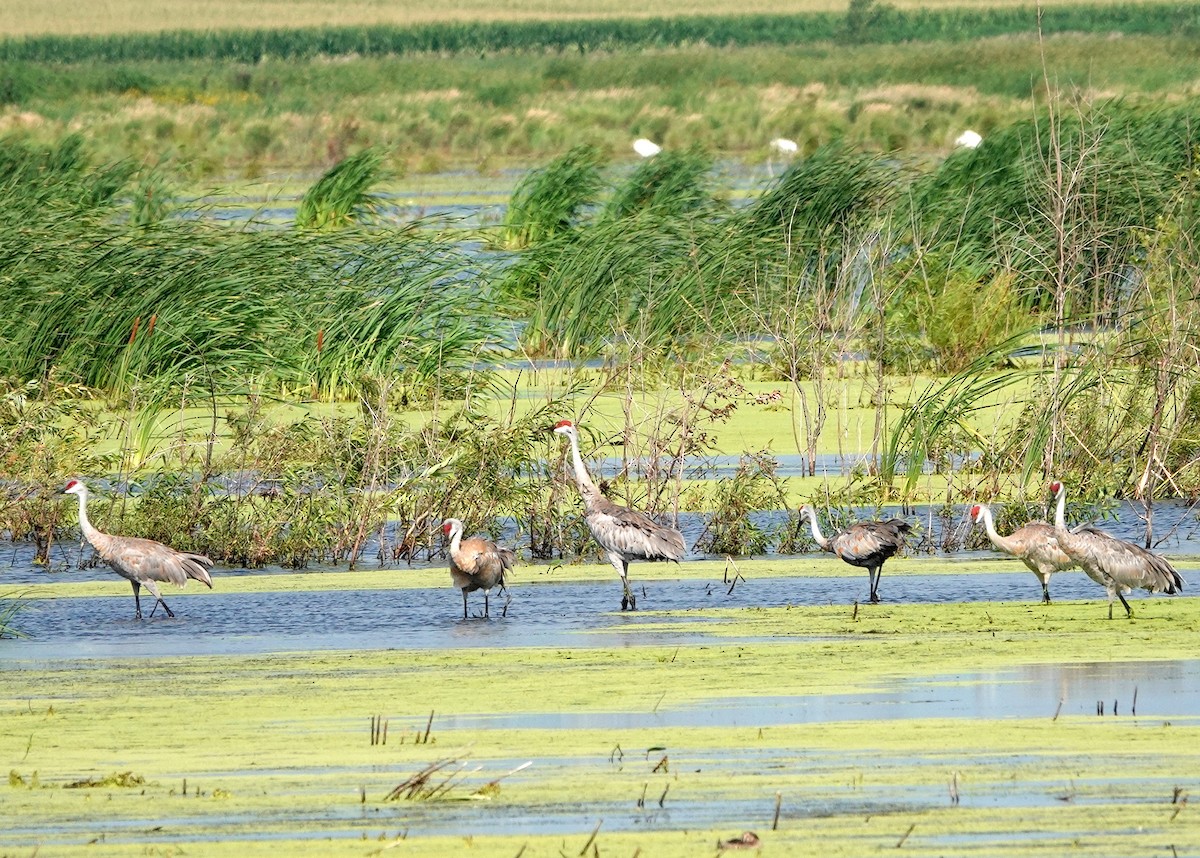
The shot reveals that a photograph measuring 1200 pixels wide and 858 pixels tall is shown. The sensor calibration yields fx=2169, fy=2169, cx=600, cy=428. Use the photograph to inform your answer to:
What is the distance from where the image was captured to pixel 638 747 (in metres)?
8.30

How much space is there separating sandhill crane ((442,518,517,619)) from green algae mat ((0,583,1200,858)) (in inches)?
39.9

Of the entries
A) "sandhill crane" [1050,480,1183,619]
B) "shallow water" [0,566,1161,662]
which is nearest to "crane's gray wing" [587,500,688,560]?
"shallow water" [0,566,1161,662]

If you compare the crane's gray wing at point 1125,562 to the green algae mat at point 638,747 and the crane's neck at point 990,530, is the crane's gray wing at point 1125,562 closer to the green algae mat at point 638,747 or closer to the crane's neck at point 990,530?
the green algae mat at point 638,747

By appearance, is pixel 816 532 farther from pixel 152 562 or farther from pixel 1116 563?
pixel 152 562

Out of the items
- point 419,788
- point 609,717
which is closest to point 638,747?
point 609,717

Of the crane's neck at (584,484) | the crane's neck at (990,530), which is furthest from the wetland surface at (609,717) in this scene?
the crane's neck at (584,484)

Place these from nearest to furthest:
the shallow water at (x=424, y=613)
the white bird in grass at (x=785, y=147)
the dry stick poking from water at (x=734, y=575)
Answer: the shallow water at (x=424, y=613)
the dry stick poking from water at (x=734, y=575)
the white bird in grass at (x=785, y=147)

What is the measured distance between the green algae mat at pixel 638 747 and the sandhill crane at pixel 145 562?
4.71 feet

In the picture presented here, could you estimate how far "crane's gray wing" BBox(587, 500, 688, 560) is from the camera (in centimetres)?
1214

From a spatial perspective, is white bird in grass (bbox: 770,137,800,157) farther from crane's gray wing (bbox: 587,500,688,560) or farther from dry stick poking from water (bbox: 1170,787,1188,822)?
dry stick poking from water (bbox: 1170,787,1188,822)

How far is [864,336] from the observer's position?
20094 millimetres

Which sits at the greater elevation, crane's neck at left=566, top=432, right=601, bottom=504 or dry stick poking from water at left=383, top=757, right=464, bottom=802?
crane's neck at left=566, top=432, right=601, bottom=504

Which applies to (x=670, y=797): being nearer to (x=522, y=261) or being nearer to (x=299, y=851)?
(x=299, y=851)

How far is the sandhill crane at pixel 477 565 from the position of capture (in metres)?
11.8
